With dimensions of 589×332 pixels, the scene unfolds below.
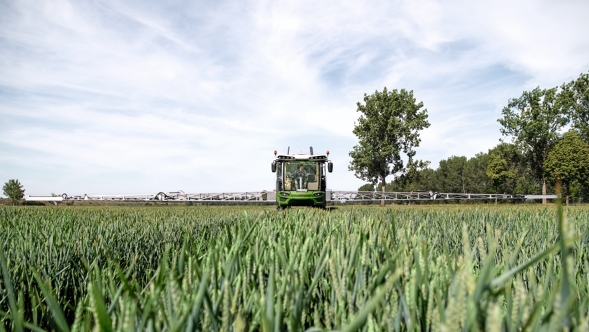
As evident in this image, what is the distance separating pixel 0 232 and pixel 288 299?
16.8ft

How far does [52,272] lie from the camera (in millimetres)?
3617

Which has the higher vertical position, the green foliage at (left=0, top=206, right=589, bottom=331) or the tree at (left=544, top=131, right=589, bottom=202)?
the tree at (left=544, top=131, right=589, bottom=202)

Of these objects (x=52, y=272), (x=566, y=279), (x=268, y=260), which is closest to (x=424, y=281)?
(x=566, y=279)

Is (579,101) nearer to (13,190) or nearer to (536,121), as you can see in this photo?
(536,121)

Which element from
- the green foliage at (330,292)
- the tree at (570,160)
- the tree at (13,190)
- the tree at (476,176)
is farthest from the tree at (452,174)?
the green foliage at (330,292)

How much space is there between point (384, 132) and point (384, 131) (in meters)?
0.12

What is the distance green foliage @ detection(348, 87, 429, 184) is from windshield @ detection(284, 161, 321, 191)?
2923cm

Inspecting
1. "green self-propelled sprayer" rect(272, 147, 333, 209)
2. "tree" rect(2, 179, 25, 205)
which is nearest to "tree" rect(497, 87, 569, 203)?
"green self-propelled sprayer" rect(272, 147, 333, 209)

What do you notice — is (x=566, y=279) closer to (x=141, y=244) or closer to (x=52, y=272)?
(x=52, y=272)

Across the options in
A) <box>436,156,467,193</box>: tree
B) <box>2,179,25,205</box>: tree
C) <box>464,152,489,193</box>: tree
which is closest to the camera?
<box>2,179,25,205</box>: tree

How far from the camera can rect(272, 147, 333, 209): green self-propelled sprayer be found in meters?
17.7

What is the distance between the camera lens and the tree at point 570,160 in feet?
138

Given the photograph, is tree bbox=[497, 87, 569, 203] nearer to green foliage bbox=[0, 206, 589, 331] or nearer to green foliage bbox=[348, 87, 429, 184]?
green foliage bbox=[348, 87, 429, 184]

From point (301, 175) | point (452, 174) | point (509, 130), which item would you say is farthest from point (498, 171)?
point (452, 174)
